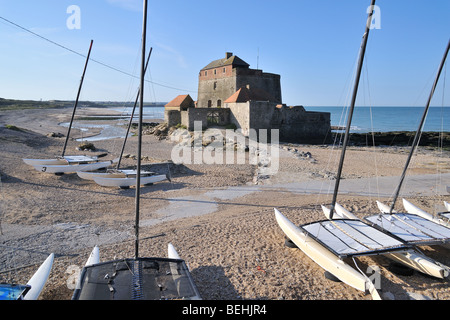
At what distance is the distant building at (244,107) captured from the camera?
30125 millimetres

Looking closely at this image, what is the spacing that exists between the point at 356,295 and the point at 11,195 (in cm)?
1264

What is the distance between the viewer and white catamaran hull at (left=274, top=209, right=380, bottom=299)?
5.80 metres

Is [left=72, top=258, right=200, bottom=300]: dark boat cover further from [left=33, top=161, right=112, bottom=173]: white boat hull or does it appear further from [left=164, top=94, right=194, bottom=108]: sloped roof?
[left=164, top=94, right=194, bottom=108]: sloped roof

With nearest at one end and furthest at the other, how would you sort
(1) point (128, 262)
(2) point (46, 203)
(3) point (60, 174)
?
(1) point (128, 262), (2) point (46, 203), (3) point (60, 174)

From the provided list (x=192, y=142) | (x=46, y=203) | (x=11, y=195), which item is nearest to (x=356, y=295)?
(x=46, y=203)

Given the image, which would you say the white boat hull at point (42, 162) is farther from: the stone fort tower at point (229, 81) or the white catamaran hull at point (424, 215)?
the stone fort tower at point (229, 81)

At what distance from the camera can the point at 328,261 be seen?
6.49m

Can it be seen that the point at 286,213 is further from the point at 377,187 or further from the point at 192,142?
the point at 192,142

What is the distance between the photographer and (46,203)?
11.5 m

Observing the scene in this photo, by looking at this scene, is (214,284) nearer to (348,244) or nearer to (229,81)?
(348,244)

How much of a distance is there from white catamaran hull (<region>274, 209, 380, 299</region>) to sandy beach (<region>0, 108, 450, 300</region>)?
Result: 297mm

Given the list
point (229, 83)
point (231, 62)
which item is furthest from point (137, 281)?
point (231, 62)

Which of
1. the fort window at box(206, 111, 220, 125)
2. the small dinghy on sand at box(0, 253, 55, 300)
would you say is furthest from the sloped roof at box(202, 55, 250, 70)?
the small dinghy on sand at box(0, 253, 55, 300)

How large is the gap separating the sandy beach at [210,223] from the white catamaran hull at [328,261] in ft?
0.97
